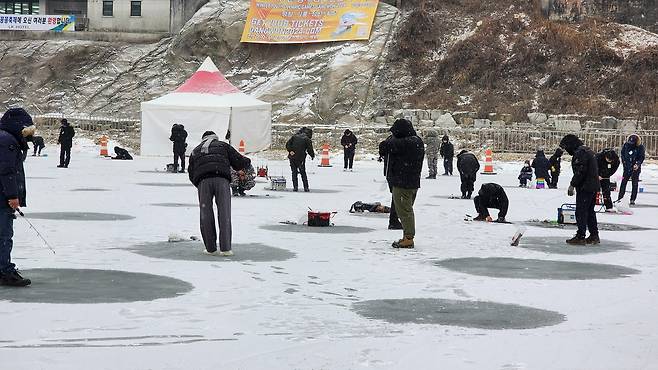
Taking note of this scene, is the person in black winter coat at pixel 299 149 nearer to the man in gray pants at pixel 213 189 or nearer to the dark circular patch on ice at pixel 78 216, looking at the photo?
the dark circular patch on ice at pixel 78 216

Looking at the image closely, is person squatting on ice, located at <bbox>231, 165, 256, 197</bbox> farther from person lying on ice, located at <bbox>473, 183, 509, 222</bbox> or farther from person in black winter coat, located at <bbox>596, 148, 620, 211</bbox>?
person in black winter coat, located at <bbox>596, 148, 620, 211</bbox>

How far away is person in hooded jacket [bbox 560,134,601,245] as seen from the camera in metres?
14.3

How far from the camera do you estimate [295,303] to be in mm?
9195

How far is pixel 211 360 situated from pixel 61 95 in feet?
184

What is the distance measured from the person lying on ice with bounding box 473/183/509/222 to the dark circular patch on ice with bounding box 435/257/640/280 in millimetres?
5042

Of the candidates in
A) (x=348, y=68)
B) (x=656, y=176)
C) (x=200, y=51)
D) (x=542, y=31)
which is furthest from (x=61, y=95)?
(x=656, y=176)

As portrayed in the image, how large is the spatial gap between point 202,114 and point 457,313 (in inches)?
1262

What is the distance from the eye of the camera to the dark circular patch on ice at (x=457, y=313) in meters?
8.42

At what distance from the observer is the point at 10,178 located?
31.0ft

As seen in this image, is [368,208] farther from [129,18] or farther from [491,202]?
[129,18]

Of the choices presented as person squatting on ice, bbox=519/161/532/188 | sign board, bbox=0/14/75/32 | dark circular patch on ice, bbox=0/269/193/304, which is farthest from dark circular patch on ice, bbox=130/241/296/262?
sign board, bbox=0/14/75/32

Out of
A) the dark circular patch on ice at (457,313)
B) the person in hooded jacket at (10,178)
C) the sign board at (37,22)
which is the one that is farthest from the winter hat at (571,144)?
the sign board at (37,22)

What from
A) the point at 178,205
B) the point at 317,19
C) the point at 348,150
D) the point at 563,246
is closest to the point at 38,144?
the point at 348,150

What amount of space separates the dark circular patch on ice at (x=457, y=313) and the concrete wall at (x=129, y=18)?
183 ft
